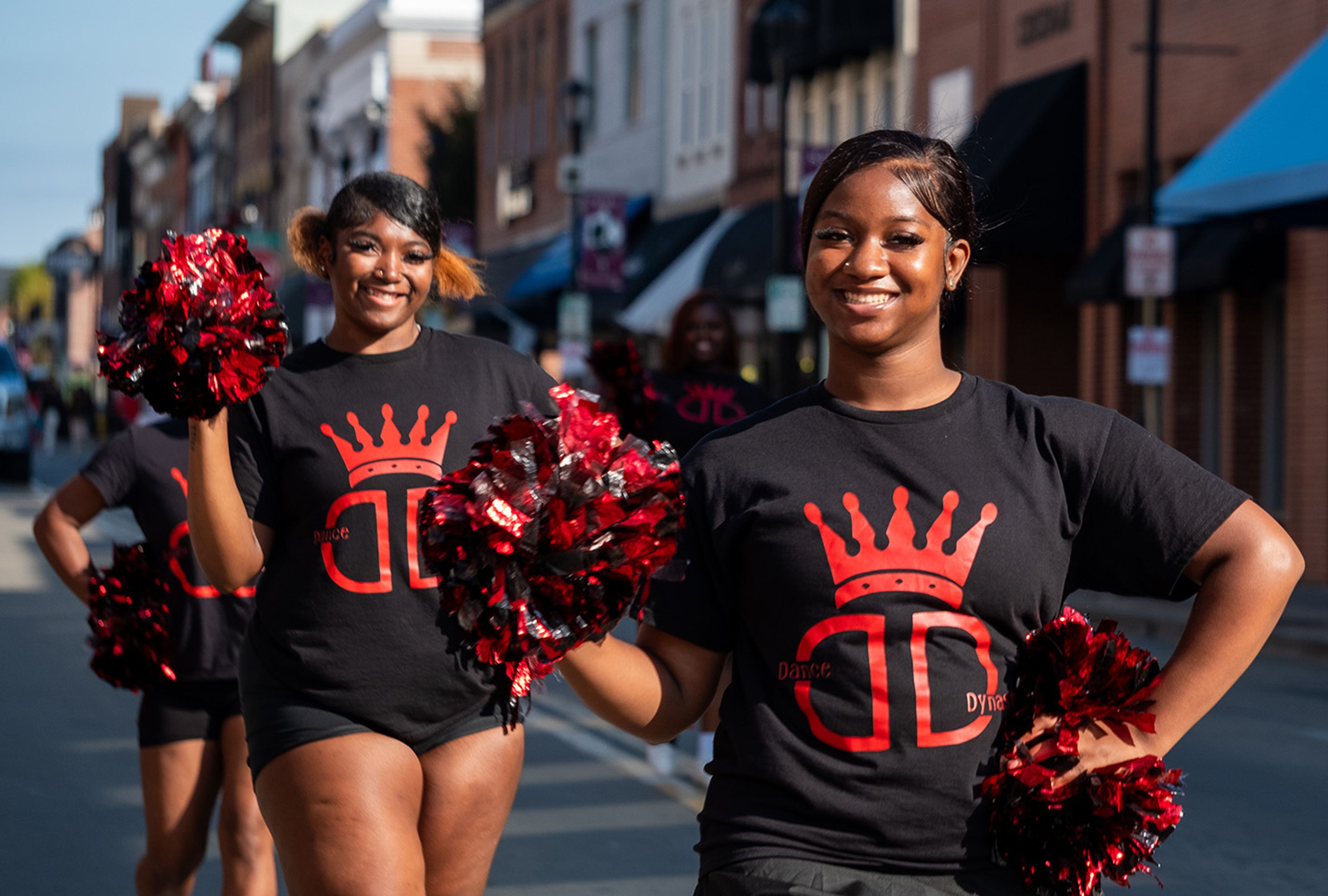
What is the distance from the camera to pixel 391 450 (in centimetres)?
403

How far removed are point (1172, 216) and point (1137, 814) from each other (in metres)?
14.9

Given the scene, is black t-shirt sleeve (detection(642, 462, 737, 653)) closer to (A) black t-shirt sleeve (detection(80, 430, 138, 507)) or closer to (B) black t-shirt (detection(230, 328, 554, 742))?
(B) black t-shirt (detection(230, 328, 554, 742))

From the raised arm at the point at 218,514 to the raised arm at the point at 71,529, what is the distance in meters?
1.96

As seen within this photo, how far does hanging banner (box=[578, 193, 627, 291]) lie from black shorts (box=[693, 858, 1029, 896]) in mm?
27515

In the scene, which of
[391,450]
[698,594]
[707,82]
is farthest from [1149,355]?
[707,82]

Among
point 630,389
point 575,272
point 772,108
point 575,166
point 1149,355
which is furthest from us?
point 575,272

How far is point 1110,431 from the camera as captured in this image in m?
2.75

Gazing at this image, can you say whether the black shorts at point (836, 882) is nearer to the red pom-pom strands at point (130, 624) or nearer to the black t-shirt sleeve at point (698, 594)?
the black t-shirt sleeve at point (698, 594)

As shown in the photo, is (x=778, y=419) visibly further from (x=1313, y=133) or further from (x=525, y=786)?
(x=1313, y=133)

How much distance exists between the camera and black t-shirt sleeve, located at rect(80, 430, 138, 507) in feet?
18.3

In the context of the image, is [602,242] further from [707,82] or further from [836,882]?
[836,882]

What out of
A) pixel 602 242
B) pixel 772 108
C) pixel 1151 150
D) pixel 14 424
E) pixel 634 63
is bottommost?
pixel 14 424

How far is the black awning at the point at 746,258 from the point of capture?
26000mm

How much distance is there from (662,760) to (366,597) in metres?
5.03
